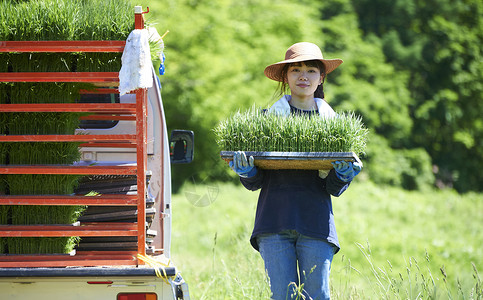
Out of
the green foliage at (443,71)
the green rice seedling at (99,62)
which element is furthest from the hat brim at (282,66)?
the green foliage at (443,71)

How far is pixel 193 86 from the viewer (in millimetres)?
14570

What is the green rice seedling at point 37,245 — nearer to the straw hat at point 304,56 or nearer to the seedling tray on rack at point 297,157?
the seedling tray on rack at point 297,157

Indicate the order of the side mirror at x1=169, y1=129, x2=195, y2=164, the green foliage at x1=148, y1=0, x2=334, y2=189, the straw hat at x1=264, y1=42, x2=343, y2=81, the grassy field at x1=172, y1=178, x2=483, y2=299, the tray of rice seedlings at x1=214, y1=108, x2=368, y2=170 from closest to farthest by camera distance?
the tray of rice seedlings at x1=214, y1=108, x2=368, y2=170
the straw hat at x1=264, y1=42, x2=343, y2=81
the side mirror at x1=169, y1=129, x2=195, y2=164
the grassy field at x1=172, y1=178, x2=483, y2=299
the green foliage at x1=148, y1=0, x2=334, y2=189

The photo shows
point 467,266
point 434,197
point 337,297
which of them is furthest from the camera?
point 434,197

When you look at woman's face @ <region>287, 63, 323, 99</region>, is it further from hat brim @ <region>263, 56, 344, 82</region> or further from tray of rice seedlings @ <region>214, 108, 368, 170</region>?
tray of rice seedlings @ <region>214, 108, 368, 170</region>

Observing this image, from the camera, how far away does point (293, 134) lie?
3.57 meters

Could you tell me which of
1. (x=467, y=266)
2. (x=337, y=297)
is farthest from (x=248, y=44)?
(x=337, y=297)

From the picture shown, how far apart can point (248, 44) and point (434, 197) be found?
626 centimetres

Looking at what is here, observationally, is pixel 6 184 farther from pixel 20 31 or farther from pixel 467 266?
pixel 467 266

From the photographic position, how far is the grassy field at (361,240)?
555 cm

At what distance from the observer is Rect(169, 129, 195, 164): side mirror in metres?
5.14

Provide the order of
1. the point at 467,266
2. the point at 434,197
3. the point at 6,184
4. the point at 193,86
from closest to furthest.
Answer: the point at 6,184
the point at 467,266
the point at 193,86
the point at 434,197


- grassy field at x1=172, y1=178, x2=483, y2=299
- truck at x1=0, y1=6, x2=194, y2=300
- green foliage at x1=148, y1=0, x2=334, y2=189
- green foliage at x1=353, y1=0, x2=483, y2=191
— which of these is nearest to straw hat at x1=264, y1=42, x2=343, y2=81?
truck at x1=0, y1=6, x2=194, y2=300

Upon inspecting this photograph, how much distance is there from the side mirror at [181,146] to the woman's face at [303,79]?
148 centimetres
